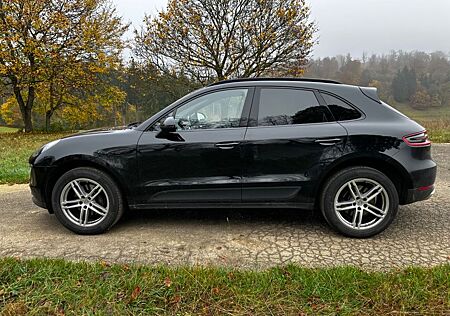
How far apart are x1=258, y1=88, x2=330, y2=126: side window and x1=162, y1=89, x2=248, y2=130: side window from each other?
24cm

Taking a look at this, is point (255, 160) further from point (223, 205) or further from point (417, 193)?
point (417, 193)

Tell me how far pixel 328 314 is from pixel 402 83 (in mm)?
34646

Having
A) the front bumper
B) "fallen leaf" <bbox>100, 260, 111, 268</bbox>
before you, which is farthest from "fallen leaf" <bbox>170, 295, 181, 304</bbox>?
the front bumper

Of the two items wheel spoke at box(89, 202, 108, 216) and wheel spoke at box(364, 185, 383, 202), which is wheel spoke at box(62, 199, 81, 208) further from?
wheel spoke at box(364, 185, 383, 202)

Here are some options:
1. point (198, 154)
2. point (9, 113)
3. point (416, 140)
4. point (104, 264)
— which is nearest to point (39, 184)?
point (104, 264)

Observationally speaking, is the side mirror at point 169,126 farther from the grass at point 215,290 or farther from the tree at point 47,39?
the tree at point 47,39

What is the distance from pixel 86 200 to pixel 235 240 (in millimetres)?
1649

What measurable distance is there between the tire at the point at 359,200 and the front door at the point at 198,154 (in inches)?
37.7

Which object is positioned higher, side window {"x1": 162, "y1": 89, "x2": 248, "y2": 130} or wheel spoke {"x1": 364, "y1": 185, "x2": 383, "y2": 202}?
side window {"x1": 162, "y1": 89, "x2": 248, "y2": 130}

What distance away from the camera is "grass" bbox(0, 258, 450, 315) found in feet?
6.98

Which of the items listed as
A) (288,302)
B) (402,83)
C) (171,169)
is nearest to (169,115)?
(171,169)

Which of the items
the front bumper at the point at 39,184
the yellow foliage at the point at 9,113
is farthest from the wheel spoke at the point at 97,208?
the yellow foliage at the point at 9,113

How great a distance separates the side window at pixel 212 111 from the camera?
11.0 feet

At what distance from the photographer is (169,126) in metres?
3.22
